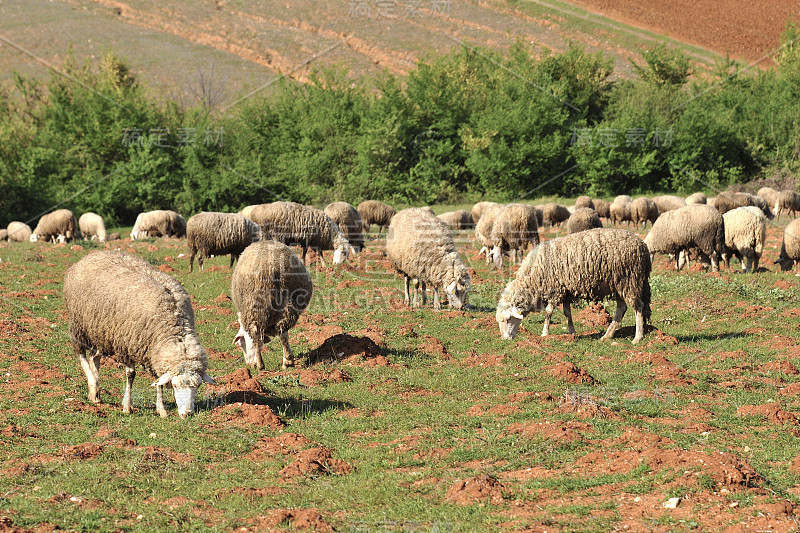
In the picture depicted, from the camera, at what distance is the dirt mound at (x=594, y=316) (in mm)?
16547

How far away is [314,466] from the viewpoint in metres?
8.17

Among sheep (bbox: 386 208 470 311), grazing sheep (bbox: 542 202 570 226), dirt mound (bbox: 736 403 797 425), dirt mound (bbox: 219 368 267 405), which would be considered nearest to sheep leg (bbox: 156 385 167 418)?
dirt mound (bbox: 219 368 267 405)

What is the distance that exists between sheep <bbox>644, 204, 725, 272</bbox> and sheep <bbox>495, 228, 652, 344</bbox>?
1034cm

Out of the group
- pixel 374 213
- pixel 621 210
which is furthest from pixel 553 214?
pixel 374 213

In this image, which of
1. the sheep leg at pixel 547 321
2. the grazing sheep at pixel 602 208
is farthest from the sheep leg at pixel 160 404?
the grazing sheep at pixel 602 208


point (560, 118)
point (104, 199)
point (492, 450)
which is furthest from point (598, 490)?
point (560, 118)

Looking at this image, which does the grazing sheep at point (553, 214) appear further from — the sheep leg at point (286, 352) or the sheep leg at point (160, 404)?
the sheep leg at point (160, 404)

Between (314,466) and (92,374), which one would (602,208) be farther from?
(314,466)

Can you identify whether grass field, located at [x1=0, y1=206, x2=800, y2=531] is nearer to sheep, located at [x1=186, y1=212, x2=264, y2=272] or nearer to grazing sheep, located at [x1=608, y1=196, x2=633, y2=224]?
sheep, located at [x1=186, y1=212, x2=264, y2=272]

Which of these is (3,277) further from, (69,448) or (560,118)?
(560,118)

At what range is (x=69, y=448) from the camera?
27.7ft

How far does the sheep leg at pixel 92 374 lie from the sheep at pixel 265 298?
8.69ft

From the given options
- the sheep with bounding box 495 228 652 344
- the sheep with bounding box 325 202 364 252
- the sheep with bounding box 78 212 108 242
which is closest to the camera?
the sheep with bounding box 495 228 652 344

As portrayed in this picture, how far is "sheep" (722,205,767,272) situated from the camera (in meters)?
23.7
